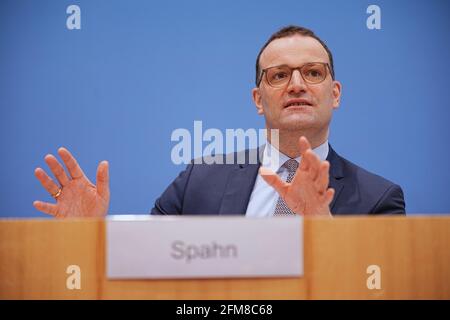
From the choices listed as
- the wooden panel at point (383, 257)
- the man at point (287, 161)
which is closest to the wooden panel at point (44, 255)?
the wooden panel at point (383, 257)

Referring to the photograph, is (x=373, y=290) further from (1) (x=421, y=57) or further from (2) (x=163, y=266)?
(1) (x=421, y=57)

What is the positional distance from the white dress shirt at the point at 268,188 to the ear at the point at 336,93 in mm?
188

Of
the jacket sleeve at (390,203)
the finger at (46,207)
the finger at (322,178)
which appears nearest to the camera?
the finger at (322,178)

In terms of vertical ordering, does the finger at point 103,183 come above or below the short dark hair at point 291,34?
below

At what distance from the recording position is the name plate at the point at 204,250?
65 centimetres

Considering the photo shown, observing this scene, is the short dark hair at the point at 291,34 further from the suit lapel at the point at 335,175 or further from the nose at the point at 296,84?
the suit lapel at the point at 335,175

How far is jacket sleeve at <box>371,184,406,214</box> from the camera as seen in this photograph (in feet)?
4.69

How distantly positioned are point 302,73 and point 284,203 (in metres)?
0.45

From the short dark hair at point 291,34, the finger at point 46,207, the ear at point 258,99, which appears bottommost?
the finger at point 46,207

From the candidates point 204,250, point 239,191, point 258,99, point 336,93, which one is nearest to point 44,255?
point 204,250

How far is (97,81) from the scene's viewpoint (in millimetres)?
1888

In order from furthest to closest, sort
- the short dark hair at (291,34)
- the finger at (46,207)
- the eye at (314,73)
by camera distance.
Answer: the short dark hair at (291,34) < the eye at (314,73) < the finger at (46,207)

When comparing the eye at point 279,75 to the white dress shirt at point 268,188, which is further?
the eye at point 279,75

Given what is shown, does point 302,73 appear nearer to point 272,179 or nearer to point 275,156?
point 275,156
